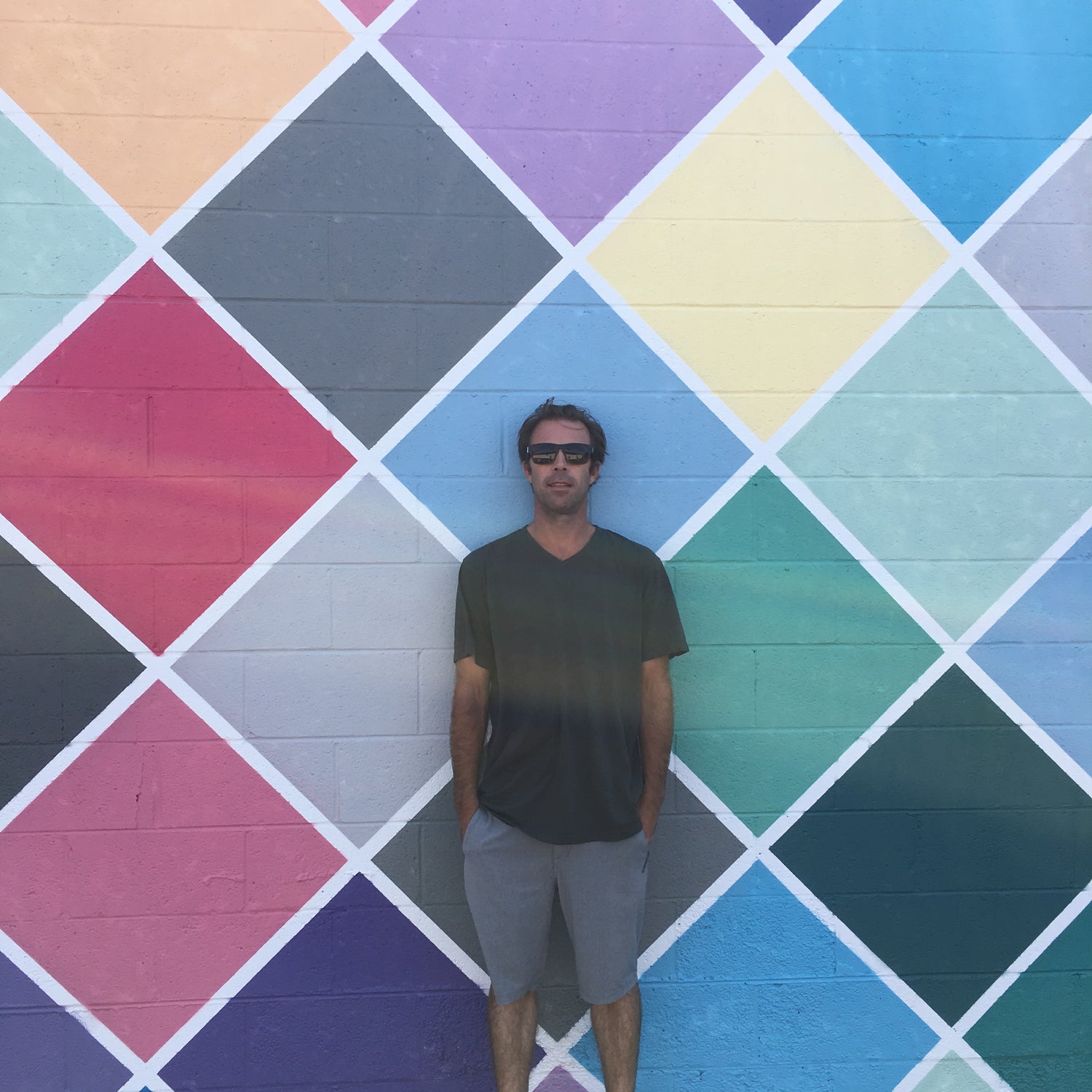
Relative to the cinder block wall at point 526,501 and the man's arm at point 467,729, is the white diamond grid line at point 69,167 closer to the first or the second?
the cinder block wall at point 526,501

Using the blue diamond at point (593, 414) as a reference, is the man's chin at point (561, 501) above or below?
below

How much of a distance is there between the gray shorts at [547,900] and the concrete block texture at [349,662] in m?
0.31

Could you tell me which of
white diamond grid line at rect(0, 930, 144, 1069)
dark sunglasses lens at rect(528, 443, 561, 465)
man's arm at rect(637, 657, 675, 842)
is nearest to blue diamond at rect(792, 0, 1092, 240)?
dark sunglasses lens at rect(528, 443, 561, 465)

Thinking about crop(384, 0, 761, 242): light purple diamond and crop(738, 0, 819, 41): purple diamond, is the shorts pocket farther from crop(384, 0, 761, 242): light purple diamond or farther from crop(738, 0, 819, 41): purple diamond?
crop(738, 0, 819, 41): purple diamond

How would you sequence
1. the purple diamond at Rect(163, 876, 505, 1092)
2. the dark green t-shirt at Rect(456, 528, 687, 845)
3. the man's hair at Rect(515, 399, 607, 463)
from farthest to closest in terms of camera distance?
the purple diamond at Rect(163, 876, 505, 1092)
the man's hair at Rect(515, 399, 607, 463)
the dark green t-shirt at Rect(456, 528, 687, 845)

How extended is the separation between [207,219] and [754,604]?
5.46 ft

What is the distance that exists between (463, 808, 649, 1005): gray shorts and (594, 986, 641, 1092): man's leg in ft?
0.16

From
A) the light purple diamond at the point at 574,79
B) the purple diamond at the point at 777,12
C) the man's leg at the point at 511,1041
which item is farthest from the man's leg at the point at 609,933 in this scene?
the purple diamond at the point at 777,12

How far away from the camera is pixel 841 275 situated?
248cm

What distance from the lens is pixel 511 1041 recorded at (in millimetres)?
2330

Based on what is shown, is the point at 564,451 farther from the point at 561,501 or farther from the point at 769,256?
the point at 769,256

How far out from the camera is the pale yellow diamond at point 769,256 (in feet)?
8.03

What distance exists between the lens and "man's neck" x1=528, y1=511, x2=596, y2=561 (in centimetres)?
232

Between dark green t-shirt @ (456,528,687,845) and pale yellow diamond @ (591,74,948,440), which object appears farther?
pale yellow diamond @ (591,74,948,440)
